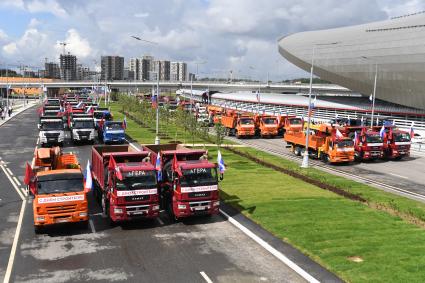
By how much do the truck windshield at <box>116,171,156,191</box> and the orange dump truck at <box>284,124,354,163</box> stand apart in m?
20.4

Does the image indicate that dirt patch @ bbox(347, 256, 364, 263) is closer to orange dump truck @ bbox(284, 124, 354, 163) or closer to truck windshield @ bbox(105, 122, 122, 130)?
Answer: orange dump truck @ bbox(284, 124, 354, 163)

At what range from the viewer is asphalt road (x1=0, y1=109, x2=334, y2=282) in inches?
553

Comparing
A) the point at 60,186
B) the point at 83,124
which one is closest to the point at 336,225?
the point at 60,186

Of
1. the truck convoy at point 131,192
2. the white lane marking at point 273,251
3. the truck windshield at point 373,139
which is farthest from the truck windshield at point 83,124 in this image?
the white lane marking at point 273,251

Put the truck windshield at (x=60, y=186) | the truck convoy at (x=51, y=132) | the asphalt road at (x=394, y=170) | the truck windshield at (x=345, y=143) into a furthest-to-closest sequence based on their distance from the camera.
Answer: the truck convoy at (x=51, y=132), the truck windshield at (x=345, y=143), the asphalt road at (x=394, y=170), the truck windshield at (x=60, y=186)

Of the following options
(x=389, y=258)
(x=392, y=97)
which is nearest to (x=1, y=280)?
(x=389, y=258)

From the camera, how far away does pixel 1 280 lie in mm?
13609

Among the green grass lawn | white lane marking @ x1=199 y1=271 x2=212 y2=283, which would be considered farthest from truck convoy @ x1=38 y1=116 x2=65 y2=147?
white lane marking @ x1=199 y1=271 x2=212 y2=283

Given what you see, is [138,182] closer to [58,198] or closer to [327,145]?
[58,198]

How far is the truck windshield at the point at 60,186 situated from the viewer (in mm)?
17734

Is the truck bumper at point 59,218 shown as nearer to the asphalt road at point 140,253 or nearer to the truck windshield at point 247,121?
the asphalt road at point 140,253

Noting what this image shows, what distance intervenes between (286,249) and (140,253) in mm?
5208

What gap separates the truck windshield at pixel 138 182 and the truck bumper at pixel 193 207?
1441 millimetres

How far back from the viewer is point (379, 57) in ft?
233
